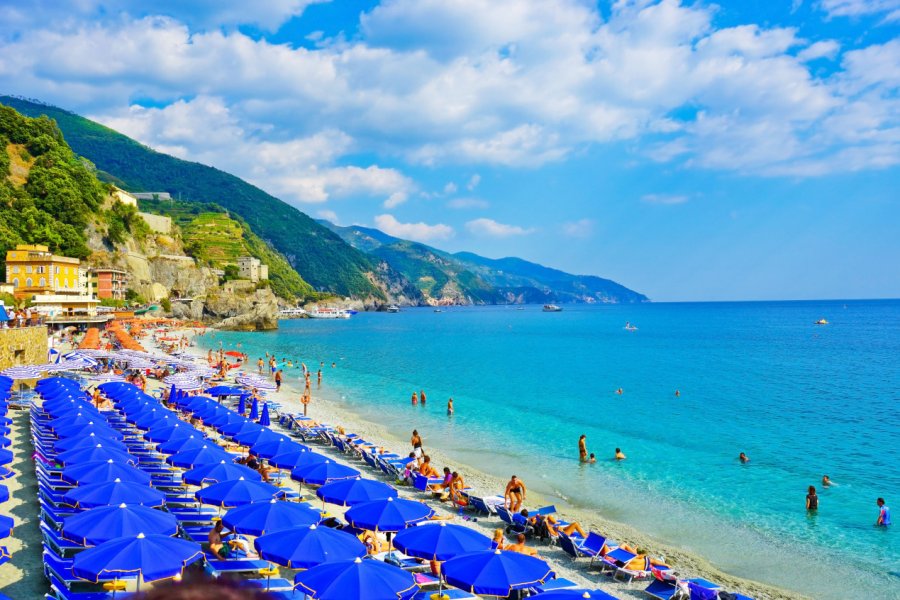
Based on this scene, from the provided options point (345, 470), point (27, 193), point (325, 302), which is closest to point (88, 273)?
point (27, 193)

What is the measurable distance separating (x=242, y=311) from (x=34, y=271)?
163 ft

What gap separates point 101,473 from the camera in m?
13.8

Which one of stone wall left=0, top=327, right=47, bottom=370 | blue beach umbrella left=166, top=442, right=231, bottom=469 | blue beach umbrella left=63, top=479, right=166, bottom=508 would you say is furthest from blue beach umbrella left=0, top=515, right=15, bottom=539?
stone wall left=0, top=327, right=47, bottom=370

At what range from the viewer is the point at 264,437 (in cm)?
1855

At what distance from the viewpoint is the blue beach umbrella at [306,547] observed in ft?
33.1

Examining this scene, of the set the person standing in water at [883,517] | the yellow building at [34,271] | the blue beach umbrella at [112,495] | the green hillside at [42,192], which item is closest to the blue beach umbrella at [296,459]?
the blue beach umbrella at [112,495]

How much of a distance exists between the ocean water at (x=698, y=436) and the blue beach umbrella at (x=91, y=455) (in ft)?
42.6

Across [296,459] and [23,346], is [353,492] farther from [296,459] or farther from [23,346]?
[23,346]

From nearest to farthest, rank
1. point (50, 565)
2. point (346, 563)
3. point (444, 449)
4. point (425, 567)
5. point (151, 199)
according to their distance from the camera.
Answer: point (346, 563) → point (50, 565) → point (425, 567) → point (444, 449) → point (151, 199)

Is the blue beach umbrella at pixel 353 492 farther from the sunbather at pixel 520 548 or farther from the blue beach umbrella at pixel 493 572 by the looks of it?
the blue beach umbrella at pixel 493 572

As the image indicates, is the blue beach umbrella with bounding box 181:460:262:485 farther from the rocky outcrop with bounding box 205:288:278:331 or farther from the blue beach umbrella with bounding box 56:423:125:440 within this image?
the rocky outcrop with bounding box 205:288:278:331

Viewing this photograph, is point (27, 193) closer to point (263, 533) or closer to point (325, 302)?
point (263, 533)

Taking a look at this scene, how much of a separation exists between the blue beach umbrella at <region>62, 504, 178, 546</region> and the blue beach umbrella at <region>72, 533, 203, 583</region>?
0.44 metres

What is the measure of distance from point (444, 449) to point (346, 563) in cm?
1718
